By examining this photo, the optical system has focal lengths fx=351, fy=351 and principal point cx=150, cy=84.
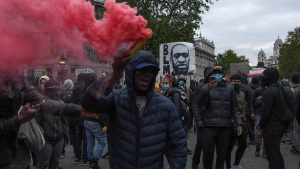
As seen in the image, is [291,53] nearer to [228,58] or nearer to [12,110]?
[228,58]

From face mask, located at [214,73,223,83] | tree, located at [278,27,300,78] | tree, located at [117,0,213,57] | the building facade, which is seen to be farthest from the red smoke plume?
tree, located at [278,27,300,78]

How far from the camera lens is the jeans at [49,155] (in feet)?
16.8

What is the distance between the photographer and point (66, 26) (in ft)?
7.42

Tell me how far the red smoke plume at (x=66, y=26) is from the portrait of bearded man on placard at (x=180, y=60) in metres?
9.82

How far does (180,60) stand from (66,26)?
1006 centimetres

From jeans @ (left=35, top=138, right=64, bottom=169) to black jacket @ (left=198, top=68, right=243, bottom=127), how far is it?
240 cm

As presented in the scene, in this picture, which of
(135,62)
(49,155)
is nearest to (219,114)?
(49,155)

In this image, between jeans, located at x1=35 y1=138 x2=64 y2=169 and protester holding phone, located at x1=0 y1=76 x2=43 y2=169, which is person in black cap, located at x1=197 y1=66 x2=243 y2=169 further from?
protester holding phone, located at x1=0 y1=76 x2=43 y2=169

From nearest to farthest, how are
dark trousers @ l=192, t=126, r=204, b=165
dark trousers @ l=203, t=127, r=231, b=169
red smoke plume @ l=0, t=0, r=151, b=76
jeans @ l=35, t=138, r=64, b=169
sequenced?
red smoke plume @ l=0, t=0, r=151, b=76, jeans @ l=35, t=138, r=64, b=169, dark trousers @ l=203, t=127, r=231, b=169, dark trousers @ l=192, t=126, r=204, b=165

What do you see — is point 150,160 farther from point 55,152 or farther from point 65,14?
point 55,152

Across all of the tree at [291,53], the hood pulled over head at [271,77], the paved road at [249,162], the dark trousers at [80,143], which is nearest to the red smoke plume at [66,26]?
the hood pulled over head at [271,77]

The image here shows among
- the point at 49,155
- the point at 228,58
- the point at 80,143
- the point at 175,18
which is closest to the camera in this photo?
the point at 49,155

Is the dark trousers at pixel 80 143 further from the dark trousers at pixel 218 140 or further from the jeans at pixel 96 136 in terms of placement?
the dark trousers at pixel 218 140

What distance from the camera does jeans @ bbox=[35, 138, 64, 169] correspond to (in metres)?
5.12
